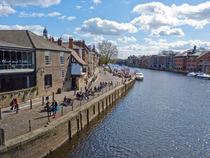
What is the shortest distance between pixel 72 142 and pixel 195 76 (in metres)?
91.6

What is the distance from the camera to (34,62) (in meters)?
24.5

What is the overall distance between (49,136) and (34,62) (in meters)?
12.9

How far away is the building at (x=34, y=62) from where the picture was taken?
2283 centimetres

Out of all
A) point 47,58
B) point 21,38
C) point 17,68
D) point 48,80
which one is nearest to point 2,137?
point 17,68

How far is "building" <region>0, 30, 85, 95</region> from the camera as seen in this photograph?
22.8 m

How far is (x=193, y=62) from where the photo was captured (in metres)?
122

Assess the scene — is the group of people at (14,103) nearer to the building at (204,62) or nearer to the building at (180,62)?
the building at (204,62)

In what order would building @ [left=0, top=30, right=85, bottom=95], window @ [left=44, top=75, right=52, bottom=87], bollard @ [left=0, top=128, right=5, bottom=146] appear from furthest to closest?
1. window @ [left=44, top=75, right=52, bottom=87]
2. building @ [left=0, top=30, right=85, bottom=95]
3. bollard @ [left=0, top=128, right=5, bottom=146]

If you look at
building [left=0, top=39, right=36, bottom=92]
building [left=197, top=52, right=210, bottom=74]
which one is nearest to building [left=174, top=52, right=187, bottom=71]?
building [left=197, top=52, right=210, bottom=74]

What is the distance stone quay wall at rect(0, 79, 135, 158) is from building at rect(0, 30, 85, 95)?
7809 mm

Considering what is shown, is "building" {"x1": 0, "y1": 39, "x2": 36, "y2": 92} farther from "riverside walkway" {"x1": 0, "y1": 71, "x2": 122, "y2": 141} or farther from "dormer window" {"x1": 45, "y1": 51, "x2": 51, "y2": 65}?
"riverside walkway" {"x1": 0, "y1": 71, "x2": 122, "y2": 141}

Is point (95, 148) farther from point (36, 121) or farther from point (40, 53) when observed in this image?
point (40, 53)

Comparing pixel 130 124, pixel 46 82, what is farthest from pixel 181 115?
pixel 46 82

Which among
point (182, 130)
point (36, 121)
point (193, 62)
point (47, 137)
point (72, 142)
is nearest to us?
point (47, 137)
